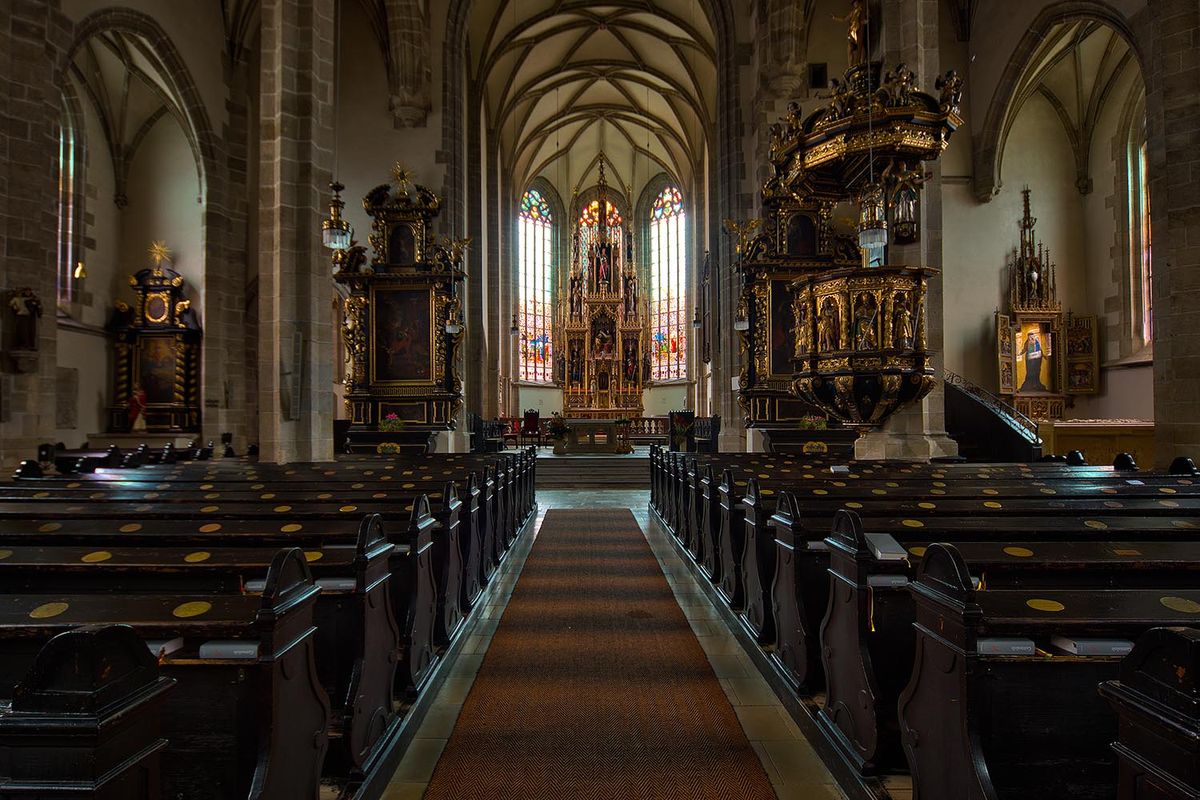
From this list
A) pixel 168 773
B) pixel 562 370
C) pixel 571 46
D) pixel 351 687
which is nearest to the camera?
pixel 168 773

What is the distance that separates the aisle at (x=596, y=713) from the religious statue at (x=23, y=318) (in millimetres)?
7663

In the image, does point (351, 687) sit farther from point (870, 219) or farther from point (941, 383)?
point (941, 383)

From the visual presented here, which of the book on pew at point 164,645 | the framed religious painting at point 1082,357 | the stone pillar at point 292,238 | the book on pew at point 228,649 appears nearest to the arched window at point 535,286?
the framed religious painting at point 1082,357

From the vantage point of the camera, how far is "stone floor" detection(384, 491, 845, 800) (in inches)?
112

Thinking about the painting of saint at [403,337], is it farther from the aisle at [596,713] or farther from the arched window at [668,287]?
the arched window at [668,287]

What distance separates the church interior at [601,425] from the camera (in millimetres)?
1933

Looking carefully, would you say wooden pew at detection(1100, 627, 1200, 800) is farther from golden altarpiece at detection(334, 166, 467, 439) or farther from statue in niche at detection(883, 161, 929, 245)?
golden altarpiece at detection(334, 166, 467, 439)

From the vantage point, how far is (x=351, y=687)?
264cm

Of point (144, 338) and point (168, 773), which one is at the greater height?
point (144, 338)

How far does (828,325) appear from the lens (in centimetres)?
786

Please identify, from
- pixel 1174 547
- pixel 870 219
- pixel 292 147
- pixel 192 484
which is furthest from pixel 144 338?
pixel 1174 547

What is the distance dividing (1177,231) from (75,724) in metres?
11.1

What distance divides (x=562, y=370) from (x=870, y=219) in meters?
19.6

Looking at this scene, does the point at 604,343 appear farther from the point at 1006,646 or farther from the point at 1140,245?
the point at 1006,646
